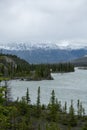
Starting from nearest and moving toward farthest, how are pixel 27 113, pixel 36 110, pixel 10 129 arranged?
pixel 10 129 < pixel 27 113 < pixel 36 110

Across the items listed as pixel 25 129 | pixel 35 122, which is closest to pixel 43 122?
pixel 35 122

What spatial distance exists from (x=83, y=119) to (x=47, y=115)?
6.94 meters

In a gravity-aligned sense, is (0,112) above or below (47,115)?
above

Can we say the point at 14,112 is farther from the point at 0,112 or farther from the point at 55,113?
the point at 0,112

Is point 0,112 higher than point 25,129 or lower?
higher

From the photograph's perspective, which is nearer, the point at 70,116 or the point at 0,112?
the point at 0,112

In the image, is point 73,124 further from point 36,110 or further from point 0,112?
point 0,112

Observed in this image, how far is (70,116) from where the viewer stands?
67562 millimetres

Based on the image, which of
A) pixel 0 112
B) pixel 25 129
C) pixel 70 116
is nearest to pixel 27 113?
pixel 70 116

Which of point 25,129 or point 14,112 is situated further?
point 14,112

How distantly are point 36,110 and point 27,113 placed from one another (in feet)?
15.8

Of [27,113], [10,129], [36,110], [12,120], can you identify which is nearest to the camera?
[10,129]

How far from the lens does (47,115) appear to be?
232 ft

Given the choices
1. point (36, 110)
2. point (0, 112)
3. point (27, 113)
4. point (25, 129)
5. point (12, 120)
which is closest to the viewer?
point (0, 112)
